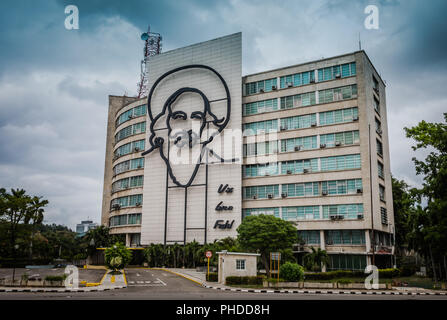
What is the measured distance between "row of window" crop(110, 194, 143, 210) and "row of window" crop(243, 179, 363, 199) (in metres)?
19.5

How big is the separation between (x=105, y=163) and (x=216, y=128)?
33.7 metres

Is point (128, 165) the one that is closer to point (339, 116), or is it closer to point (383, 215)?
point (339, 116)

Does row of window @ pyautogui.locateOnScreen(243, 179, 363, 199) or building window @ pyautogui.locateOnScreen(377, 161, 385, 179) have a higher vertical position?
building window @ pyautogui.locateOnScreen(377, 161, 385, 179)

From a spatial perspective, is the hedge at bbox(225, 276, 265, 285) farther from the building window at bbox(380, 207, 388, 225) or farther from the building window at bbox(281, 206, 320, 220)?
the building window at bbox(380, 207, 388, 225)

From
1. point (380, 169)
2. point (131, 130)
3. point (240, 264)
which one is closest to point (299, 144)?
point (380, 169)

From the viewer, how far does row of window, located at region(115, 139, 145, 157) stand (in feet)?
222

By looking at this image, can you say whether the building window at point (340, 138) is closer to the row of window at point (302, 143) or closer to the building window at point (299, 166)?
the row of window at point (302, 143)

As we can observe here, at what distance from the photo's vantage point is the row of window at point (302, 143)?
51.2 m

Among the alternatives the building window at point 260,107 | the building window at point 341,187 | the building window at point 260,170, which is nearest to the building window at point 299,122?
the building window at point 260,107

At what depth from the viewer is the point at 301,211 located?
52375mm

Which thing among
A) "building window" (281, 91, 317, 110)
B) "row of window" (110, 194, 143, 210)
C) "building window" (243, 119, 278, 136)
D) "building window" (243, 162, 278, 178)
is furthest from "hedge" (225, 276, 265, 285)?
"row of window" (110, 194, 143, 210)

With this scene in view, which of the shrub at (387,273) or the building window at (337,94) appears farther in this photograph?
the building window at (337,94)

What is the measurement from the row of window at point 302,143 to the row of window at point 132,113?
2143 cm
